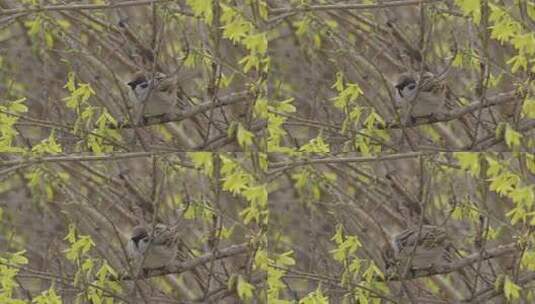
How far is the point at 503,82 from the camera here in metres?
4.25

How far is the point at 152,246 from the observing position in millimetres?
4090

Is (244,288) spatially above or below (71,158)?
below

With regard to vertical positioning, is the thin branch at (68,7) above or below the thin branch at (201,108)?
above

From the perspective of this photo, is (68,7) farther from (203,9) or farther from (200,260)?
(200,260)

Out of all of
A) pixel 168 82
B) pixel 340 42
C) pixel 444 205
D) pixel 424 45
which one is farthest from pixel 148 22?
pixel 444 205

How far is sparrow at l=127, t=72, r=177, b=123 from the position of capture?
4066 millimetres

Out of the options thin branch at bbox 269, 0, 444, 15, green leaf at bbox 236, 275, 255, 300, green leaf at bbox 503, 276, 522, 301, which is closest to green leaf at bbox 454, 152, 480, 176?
green leaf at bbox 503, 276, 522, 301

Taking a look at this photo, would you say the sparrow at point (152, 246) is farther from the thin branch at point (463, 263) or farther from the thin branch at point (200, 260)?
the thin branch at point (463, 263)


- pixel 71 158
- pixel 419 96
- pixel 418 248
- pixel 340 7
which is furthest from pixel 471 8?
pixel 71 158

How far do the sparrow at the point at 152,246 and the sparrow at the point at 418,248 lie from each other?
2.61 feet

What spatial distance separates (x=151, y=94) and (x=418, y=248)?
3.69ft

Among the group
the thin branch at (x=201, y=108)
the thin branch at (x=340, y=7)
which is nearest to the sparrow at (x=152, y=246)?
the thin branch at (x=201, y=108)

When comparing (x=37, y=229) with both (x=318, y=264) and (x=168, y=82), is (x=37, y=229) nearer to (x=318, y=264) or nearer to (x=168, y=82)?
(x=168, y=82)

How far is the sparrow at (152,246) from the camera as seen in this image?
4.06 m
